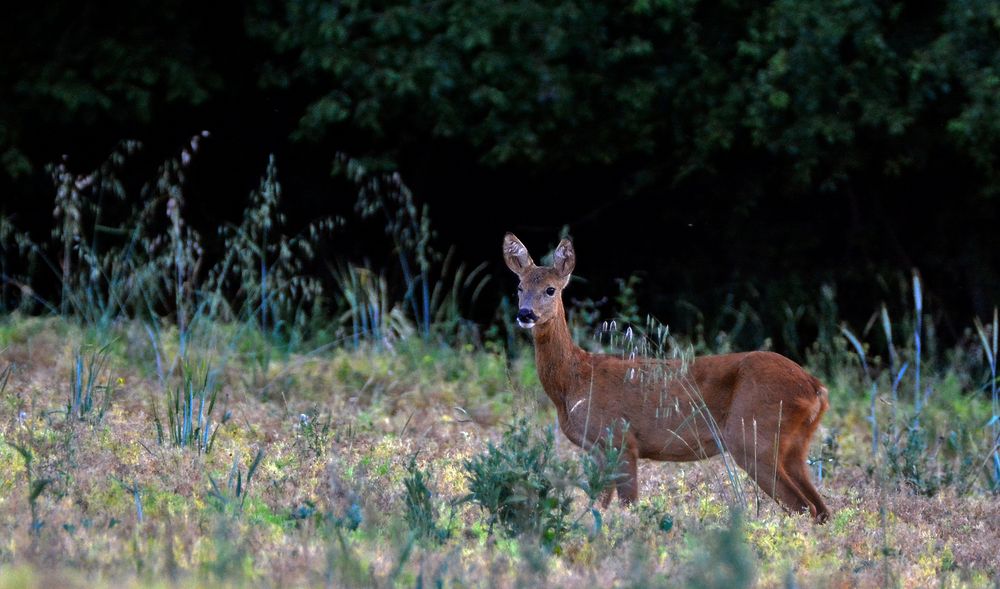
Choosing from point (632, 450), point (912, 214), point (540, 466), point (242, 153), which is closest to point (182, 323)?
point (632, 450)

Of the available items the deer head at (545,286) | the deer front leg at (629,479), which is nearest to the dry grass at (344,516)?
the deer front leg at (629,479)

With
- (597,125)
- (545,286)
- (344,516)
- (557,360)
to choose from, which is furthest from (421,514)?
(597,125)

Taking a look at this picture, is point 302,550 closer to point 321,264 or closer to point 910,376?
point 910,376

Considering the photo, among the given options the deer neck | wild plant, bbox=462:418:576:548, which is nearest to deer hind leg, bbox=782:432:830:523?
the deer neck

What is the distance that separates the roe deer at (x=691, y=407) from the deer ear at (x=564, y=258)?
0.19 m

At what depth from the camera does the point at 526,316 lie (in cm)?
740

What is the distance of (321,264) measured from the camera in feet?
49.2

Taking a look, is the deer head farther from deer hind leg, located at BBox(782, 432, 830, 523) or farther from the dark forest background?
the dark forest background

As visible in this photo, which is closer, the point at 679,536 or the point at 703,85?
the point at 679,536

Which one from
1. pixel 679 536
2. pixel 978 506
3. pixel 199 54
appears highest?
pixel 199 54

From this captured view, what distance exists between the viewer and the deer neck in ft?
24.5

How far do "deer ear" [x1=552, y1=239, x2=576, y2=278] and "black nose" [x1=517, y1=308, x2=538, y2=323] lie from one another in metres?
0.39

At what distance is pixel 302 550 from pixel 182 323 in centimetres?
350

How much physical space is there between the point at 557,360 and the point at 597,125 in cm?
585
